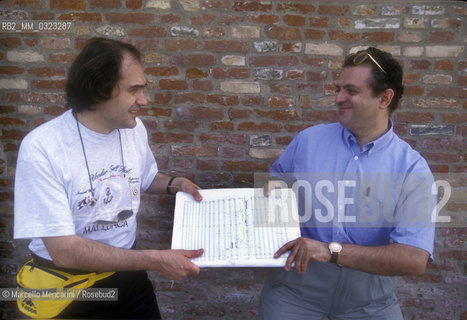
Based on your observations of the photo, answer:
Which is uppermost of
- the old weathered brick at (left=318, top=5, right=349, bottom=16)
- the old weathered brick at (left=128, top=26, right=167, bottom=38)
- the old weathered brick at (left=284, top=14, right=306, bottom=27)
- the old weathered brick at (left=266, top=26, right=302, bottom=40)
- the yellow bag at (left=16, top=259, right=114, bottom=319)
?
the old weathered brick at (left=318, top=5, right=349, bottom=16)

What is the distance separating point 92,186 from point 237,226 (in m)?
0.64

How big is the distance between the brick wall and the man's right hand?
94cm

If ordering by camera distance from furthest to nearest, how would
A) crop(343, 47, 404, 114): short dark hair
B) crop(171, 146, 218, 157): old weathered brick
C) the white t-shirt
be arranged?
crop(171, 146, 218, 157): old weathered brick, crop(343, 47, 404, 114): short dark hair, the white t-shirt

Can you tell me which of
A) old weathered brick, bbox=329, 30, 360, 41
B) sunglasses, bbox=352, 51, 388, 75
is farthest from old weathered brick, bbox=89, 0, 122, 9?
sunglasses, bbox=352, 51, 388, 75

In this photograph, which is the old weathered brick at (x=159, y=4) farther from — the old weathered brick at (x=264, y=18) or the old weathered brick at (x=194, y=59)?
the old weathered brick at (x=264, y=18)

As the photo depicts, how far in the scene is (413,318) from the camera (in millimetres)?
2662

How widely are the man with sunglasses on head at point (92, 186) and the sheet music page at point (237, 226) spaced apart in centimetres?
9

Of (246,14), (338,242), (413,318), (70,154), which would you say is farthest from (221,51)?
(413,318)

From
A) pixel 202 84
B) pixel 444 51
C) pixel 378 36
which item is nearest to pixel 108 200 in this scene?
pixel 202 84

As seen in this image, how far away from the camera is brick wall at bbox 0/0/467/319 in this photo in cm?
224

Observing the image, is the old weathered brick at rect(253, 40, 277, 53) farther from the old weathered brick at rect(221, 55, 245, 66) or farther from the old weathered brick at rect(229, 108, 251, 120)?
the old weathered brick at rect(229, 108, 251, 120)

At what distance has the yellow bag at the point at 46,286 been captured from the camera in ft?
A: 5.33

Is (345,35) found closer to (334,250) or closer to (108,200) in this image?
(334,250)

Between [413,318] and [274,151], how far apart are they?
1510 mm
